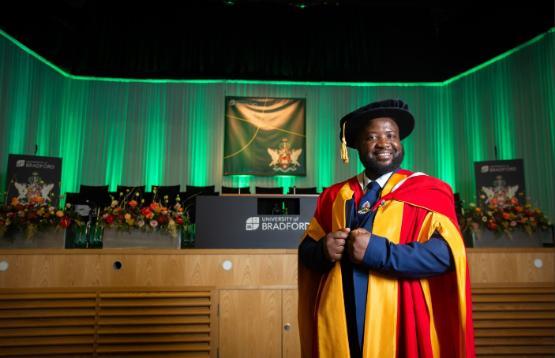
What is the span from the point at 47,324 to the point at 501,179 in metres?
5.85

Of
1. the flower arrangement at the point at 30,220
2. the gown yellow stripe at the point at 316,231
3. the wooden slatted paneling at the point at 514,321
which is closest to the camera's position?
the gown yellow stripe at the point at 316,231

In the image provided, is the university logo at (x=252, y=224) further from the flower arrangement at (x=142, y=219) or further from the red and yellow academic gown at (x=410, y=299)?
the red and yellow academic gown at (x=410, y=299)

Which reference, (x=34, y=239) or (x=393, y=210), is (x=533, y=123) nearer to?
(x=393, y=210)

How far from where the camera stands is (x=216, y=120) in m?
9.03

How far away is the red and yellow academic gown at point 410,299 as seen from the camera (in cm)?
128

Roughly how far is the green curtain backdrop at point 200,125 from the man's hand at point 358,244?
7.28 metres

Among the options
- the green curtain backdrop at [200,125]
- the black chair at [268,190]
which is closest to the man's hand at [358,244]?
the black chair at [268,190]

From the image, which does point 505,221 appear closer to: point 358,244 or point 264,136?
point 358,244

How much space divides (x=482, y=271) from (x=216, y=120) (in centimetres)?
714

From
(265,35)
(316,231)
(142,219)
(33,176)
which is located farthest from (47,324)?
(265,35)

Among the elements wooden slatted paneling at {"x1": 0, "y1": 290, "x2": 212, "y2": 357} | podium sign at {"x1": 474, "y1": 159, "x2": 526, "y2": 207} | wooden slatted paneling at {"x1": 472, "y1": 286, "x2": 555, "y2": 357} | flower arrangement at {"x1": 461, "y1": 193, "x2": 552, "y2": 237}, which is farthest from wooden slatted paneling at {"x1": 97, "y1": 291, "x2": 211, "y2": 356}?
podium sign at {"x1": 474, "y1": 159, "x2": 526, "y2": 207}

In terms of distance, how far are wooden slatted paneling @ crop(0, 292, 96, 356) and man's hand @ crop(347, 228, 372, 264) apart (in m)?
2.11

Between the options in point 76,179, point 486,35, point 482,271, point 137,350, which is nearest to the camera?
point 137,350

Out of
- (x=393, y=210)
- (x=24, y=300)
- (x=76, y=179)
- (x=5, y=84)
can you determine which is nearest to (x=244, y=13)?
(x=5, y=84)
